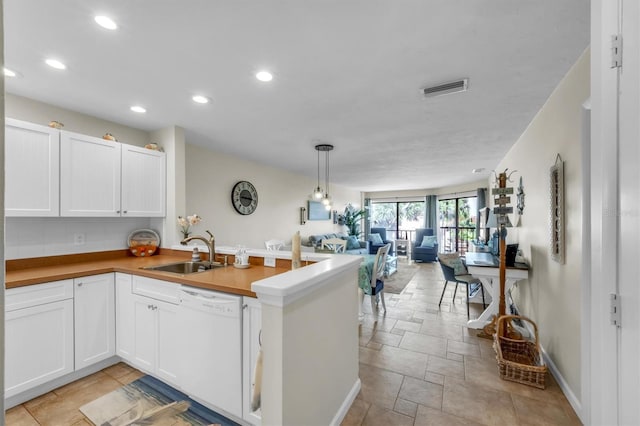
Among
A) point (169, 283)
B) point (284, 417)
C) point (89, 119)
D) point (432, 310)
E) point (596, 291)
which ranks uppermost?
point (89, 119)

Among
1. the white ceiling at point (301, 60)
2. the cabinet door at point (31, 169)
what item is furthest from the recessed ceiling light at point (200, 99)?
the cabinet door at point (31, 169)

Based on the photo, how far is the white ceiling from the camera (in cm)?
142

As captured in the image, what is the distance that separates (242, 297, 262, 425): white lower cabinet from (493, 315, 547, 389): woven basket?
6.78 feet

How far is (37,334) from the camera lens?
1.95 m

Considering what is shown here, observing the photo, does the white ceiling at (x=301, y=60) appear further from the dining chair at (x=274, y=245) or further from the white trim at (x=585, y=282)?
the dining chair at (x=274, y=245)

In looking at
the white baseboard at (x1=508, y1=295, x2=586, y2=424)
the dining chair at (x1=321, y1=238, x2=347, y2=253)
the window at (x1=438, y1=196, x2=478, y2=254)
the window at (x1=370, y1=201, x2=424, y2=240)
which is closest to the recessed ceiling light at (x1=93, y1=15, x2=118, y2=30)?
the white baseboard at (x1=508, y1=295, x2=586, y2=424)

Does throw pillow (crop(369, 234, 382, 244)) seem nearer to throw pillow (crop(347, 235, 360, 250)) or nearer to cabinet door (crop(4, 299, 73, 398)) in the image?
throw pillow (crop(347, 235, 360, 250))

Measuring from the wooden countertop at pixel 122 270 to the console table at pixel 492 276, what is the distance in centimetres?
227

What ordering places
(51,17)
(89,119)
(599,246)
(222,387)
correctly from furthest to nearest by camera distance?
(89,119)
(222,387)
(51,17)
(599,246)

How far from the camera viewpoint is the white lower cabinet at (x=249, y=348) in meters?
1.56

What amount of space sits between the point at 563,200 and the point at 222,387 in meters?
2.87

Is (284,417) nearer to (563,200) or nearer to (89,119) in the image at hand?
(563,200)

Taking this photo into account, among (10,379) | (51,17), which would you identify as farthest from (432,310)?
(51,17)

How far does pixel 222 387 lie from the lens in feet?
5.55
